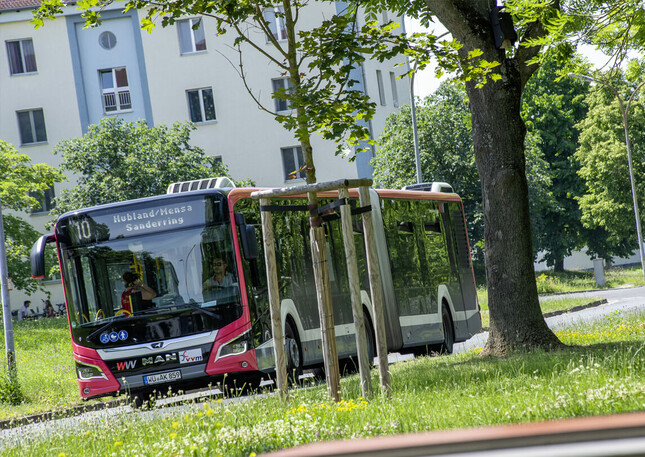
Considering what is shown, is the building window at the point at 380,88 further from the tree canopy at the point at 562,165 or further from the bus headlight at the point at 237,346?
the bus headlight at the point at 237,346

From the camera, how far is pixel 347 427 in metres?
6.07

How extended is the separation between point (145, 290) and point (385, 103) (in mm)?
37296

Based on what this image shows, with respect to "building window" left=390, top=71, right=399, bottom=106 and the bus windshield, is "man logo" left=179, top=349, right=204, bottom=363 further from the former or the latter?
"building window" left=390, top=71, right=399, bottom=106

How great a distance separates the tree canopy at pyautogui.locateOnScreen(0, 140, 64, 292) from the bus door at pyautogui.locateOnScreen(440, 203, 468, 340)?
2059cm

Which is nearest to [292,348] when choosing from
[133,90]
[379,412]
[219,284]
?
[219,284]

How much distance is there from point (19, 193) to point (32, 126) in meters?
10.9

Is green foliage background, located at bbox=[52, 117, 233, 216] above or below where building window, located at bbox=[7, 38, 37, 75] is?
below

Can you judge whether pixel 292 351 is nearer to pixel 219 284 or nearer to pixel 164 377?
pixel 219 284

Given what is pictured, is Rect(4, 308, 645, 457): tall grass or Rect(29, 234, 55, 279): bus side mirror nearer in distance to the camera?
Rect(4, 308, 645, 457): tall grass

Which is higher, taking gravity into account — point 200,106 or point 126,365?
point 200,106

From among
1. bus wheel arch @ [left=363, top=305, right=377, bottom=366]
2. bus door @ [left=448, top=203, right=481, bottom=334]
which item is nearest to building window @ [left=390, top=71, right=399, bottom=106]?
bus door @ [left=448, top=203, right=481, bottom=334]

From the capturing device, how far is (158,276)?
42.1 ft

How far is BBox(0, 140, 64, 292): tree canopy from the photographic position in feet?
115

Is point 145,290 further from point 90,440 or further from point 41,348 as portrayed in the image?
point 41,348
